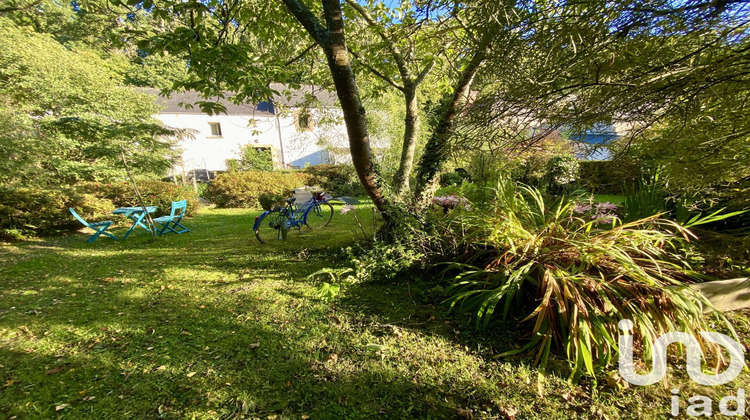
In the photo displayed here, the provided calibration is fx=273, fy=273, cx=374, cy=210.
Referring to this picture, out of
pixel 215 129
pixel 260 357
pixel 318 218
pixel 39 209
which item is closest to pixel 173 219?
pixel 39 209

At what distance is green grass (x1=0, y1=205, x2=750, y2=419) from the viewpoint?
4.93 ft

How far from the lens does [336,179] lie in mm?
14344

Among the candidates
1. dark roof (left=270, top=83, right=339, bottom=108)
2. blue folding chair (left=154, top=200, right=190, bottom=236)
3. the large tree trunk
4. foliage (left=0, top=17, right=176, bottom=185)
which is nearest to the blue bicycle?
blue folding chair (left=154, top=200, right=190, bottom=236)

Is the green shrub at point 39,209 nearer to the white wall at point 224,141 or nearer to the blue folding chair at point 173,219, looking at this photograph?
the blue folding chair at point 173,219

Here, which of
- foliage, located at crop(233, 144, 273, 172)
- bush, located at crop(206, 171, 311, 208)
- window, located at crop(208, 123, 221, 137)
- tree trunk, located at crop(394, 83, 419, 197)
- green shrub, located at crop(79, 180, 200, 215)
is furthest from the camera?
window, located at crop(208, 123, 221, 137)

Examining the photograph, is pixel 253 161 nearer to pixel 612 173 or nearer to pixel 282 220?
pixel 282 220

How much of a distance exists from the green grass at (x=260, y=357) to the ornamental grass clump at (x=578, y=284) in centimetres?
25

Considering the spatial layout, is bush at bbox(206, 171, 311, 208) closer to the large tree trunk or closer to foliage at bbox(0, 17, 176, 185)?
foliage at bbox(0, 17, 176, 185)

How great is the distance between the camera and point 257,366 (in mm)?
1837

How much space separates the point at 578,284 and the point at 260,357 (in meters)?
2.32

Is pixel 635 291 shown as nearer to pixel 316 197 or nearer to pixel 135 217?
pixel 316 197

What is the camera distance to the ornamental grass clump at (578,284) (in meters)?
1.70

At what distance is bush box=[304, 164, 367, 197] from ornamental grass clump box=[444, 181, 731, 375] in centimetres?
1067

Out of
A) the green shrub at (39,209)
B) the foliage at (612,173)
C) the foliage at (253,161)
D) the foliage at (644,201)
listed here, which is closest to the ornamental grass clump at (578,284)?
the foliage at (644,201)
